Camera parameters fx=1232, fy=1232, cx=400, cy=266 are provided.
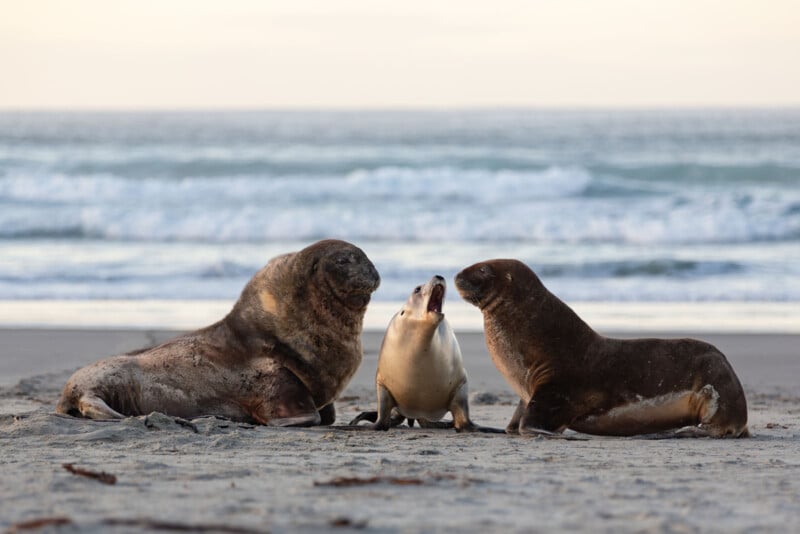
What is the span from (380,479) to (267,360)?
2431 mm

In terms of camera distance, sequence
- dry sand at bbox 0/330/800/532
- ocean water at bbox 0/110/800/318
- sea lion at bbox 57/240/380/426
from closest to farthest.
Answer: dry sand at bbox 0/330/800/532 → sea lion at bbox 57/240/380/426 → ocean water at bbox 0/110/800/318

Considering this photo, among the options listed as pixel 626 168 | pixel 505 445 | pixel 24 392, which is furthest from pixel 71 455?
pixel 626 168

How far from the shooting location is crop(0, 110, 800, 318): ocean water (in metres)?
16.4

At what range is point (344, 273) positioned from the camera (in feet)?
23.8

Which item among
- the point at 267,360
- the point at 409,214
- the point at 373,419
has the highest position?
the point at 409,214

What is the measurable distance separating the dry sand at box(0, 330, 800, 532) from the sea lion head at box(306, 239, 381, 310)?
2.81 ft

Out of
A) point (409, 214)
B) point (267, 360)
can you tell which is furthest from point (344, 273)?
point (409, 214)

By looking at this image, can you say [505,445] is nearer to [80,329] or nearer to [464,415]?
[464,415]

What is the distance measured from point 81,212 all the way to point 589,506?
2175cm

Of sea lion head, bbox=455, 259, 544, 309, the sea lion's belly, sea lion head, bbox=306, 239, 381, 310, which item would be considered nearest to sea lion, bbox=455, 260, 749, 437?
sea lion head, bbox=455, 259, 544, 309

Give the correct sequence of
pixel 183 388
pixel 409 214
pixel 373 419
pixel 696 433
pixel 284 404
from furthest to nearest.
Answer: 1. pixel 409 214
2. pixel 373 419
3. pixel 183 388
4. pixel 284 404
5. pixel 696 433

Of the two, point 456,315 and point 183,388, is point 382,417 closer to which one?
point 183,388

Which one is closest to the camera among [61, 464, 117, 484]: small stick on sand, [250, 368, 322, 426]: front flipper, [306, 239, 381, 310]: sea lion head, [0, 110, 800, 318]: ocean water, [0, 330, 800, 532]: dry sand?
[0, 330, 800, 532]: dry sand

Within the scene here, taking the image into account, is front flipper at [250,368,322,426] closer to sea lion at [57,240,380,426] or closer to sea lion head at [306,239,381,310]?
sea lion at [57,240,380,426]
